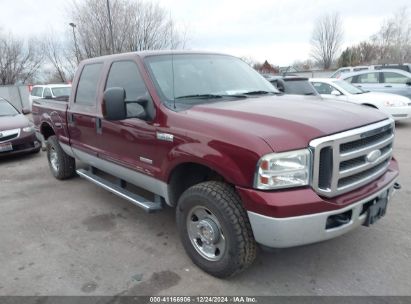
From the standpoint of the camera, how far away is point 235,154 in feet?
8.66

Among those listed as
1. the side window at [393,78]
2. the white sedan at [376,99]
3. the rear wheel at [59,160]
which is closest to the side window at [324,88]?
the white sedan at [376,99]

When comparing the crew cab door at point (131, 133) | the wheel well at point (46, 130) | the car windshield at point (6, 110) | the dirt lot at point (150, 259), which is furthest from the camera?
the car windshield at point (6, 110)

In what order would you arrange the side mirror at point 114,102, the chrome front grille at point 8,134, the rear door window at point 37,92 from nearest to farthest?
the side mirror at point 114,102 < the chrome front grille at point 8,134 < the rear door window at point 37,92

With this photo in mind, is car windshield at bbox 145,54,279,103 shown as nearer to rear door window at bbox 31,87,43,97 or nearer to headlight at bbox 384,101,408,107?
headlight at bbox 384,101,408,107

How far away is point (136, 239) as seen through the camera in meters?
3.90

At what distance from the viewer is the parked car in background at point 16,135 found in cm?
762

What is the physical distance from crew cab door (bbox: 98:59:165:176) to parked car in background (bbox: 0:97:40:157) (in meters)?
4.34

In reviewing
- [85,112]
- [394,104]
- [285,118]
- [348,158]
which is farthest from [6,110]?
[394,104]

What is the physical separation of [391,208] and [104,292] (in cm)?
341

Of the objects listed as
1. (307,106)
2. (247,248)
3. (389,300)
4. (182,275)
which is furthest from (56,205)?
(389,300)

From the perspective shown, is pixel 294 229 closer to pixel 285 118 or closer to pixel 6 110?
pixel 285 118

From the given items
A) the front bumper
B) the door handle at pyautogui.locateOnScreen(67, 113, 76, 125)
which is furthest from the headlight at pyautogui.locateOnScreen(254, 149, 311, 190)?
the door handle at pyautogui.locateOnScreen(67, 113, 76, 125)

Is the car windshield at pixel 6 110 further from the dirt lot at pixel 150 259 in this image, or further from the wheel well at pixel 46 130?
the dirt lot at pixel 150 259

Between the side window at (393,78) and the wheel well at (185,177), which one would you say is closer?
the wheel well at (185,177)
